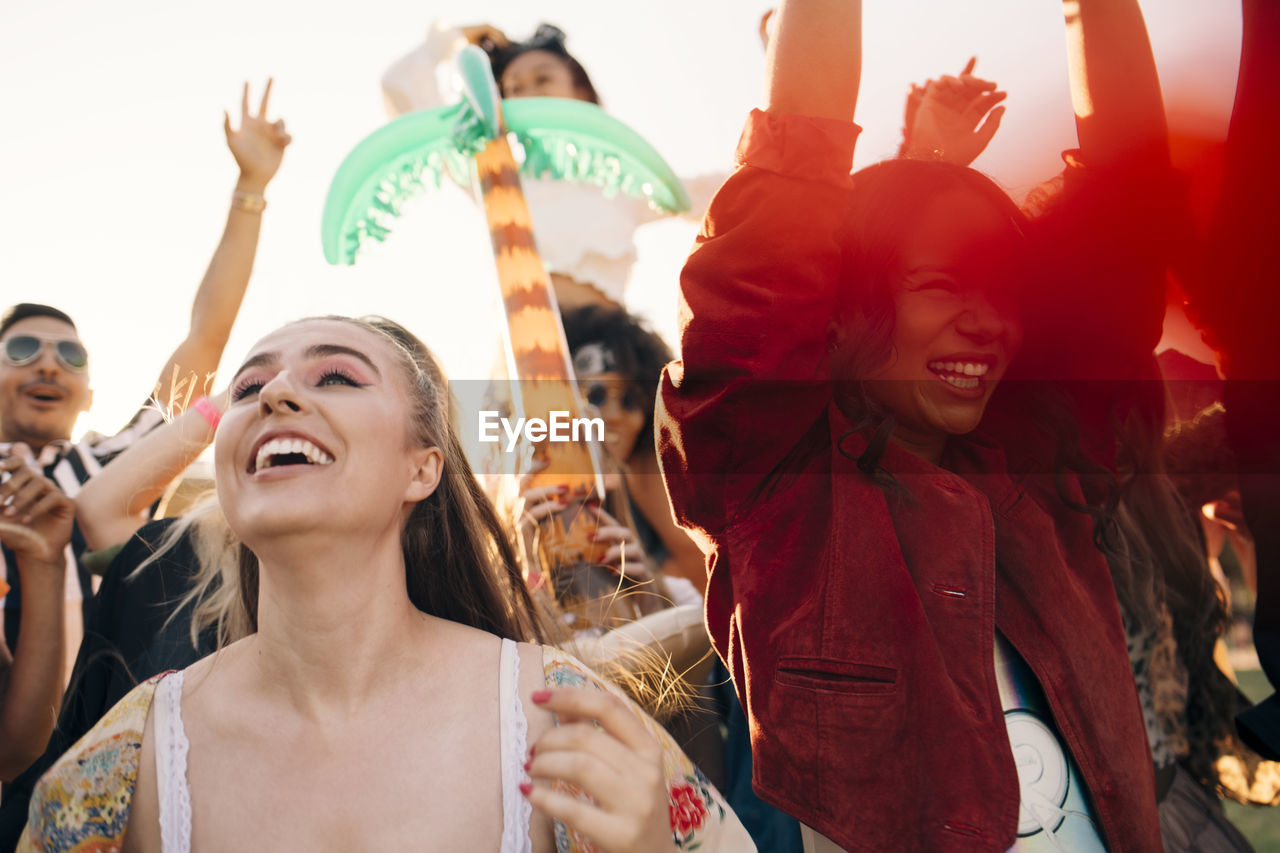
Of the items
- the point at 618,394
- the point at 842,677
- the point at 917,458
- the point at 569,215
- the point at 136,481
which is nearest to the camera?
the point at 842,677

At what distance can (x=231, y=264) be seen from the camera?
2.11m

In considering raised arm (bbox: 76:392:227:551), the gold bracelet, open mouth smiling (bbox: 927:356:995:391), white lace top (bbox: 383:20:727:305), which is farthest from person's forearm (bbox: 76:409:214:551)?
open mouth smiling (bbox: 927:356:995:391)

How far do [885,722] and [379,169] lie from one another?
5.47 ft

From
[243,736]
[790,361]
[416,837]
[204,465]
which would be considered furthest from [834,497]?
[204,465]

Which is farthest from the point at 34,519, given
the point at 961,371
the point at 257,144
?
the point at 961,371

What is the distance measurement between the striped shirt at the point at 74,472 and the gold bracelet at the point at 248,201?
576 mm

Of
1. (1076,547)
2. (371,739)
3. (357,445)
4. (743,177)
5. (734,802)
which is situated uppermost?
(743,177)

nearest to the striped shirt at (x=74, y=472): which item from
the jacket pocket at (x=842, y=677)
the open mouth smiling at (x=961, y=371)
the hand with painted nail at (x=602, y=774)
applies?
the hand with painted nail at (x=602, y=774)

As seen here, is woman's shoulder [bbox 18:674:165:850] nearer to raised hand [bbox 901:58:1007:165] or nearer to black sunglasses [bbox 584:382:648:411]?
black sunglasses [bbox 584:382:648:411]

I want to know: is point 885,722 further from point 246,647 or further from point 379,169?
point 379,169

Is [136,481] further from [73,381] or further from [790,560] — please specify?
[790,560]

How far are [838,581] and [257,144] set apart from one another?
191cm

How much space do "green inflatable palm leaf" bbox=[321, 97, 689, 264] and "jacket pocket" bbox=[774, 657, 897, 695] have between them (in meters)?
1.29

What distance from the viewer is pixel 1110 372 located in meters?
1.54
